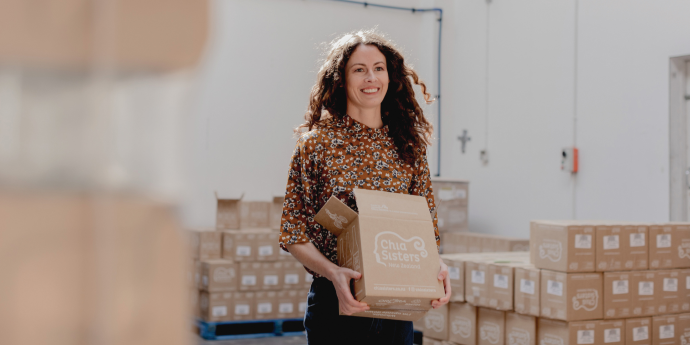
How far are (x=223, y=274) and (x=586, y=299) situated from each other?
9.50 feet

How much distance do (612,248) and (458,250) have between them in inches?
91.3

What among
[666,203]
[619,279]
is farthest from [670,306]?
[666,203]

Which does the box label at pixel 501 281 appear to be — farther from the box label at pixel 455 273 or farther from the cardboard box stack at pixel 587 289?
the box label at pixel 455 273

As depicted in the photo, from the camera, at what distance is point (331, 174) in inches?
61.2

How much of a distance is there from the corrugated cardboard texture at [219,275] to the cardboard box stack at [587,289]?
7.16 feet

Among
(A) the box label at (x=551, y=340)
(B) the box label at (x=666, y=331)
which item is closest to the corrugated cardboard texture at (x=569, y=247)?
(A) the box label at (x=551, y=340)

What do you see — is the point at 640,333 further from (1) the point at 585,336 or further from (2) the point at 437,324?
(2) the point at 437,324

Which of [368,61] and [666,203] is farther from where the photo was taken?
[666,203]

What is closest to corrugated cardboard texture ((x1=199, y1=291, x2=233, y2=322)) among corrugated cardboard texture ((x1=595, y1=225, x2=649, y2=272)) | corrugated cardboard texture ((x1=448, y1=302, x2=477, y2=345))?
corrugated cardboard texture ((x1=448, y1=302, x2=477, y2=345))

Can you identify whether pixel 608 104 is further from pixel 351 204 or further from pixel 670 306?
pixel 351 204

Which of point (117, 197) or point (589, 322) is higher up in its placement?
point (117, 197)

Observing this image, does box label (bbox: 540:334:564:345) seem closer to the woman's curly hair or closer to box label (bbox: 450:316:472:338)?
box label (bbox: 450:316:472:338)

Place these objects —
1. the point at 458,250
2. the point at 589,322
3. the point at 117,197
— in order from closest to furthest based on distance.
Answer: the point at 117,197, the point at 589,322, the point at 458,250

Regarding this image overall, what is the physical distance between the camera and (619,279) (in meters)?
3.17
